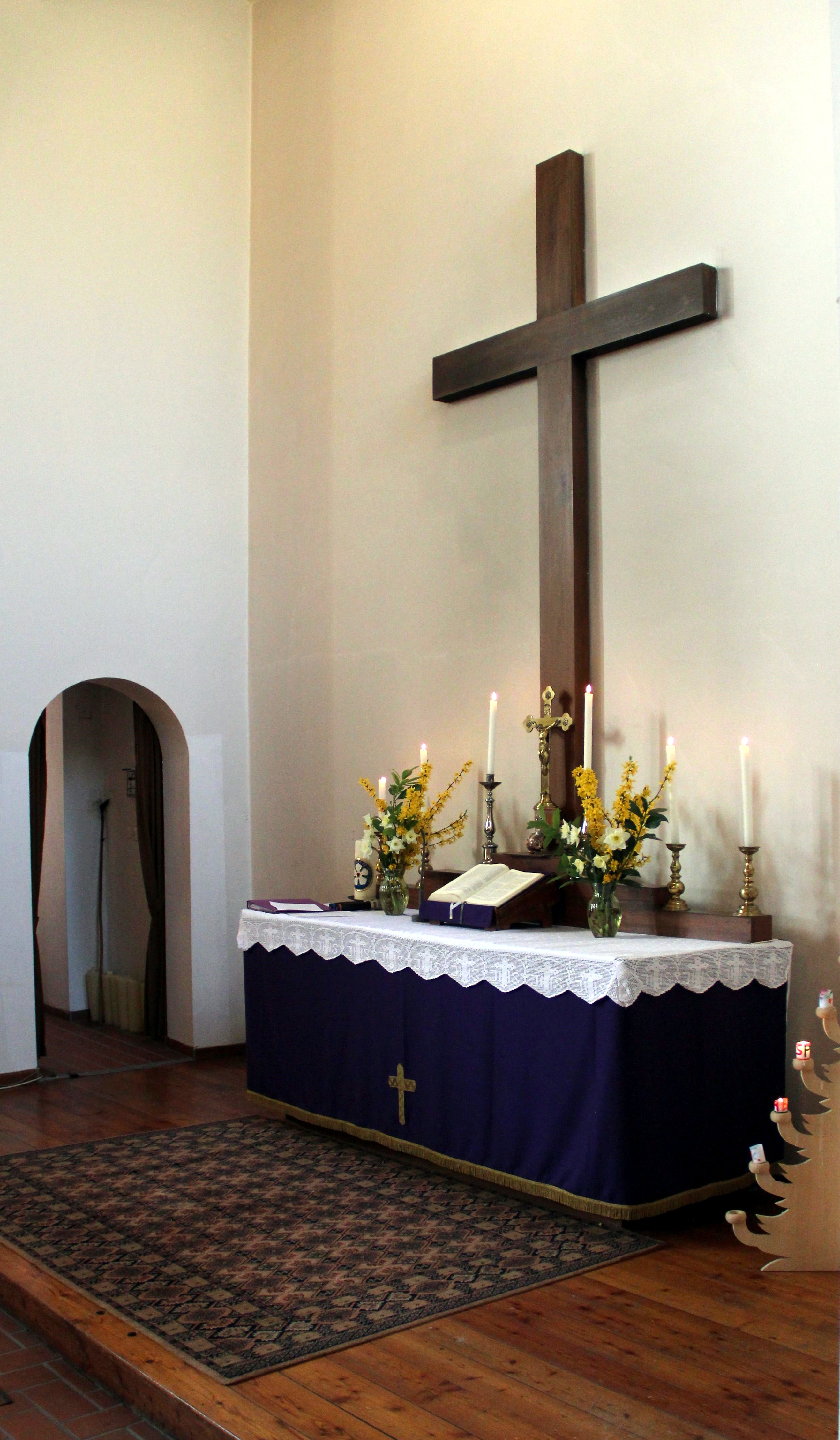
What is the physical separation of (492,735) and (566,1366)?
2611 mm

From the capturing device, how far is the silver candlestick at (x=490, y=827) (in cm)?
518

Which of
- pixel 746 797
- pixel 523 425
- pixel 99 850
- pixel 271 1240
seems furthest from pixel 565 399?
pixel 99 850

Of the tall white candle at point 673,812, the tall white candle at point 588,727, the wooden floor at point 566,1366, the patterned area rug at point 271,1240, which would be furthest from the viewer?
the tall white candle at point 588,727

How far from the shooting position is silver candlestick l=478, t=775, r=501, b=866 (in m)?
5.18

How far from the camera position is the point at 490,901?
15.5 feet

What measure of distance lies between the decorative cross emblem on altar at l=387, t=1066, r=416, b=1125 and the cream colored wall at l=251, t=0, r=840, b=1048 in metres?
1.26

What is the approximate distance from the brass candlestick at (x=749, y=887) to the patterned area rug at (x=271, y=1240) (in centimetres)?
115

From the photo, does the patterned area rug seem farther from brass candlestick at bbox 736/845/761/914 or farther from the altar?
brass candlestick at bbox 736/845/761/914

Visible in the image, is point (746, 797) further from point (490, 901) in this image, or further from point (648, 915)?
point (490, 901)

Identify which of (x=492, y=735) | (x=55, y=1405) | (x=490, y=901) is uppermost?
(x=492, y=735)

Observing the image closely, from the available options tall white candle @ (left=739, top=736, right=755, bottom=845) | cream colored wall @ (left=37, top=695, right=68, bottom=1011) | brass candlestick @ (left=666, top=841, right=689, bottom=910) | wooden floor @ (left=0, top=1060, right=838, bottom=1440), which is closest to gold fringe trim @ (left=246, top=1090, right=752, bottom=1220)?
wooden floor @ (left=0, top=1060, right=838, bottom=1440)

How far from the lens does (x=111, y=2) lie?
691 centimetres

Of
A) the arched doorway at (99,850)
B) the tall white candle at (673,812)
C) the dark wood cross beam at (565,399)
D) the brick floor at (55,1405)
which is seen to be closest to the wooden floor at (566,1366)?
the brick floor at (55,1405)

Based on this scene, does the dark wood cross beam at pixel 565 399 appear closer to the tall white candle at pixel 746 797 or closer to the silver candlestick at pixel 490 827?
the silver candlestick at pixel 490 827
